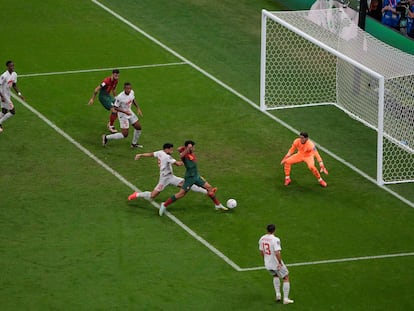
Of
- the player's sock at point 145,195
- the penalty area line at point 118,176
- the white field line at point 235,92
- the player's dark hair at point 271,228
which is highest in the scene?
the player's dark hair at point 271,228

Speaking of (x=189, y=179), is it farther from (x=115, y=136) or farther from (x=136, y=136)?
(x=115, y=136)

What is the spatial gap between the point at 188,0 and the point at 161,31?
351 cm

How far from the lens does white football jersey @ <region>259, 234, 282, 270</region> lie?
24.9m

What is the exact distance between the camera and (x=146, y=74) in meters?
38.6

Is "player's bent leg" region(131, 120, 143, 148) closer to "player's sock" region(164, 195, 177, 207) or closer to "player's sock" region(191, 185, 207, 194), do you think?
"player's sock" region(191, 185, 207, 194)

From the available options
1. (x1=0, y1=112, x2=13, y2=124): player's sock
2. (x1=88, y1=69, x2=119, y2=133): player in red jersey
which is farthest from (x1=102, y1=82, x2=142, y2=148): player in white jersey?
(x1=0, y1=112, x2=13, y2=124): player's sock

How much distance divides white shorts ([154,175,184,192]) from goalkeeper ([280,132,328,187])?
283cm

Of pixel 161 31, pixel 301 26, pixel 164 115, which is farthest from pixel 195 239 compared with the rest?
pixel 161 31

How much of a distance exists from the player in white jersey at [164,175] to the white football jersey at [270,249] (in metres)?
4.55

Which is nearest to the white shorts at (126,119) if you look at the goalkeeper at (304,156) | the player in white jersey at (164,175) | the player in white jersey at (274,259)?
the player in white jersey at (164,175)

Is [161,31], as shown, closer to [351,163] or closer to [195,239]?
[351,163]

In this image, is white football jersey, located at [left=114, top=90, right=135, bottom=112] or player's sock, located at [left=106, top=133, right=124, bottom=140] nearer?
white football jersey, located at [left=114, top=90, right=135, bottom=112]

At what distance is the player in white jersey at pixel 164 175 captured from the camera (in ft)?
95.5

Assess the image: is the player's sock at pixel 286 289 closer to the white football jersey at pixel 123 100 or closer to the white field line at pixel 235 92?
the white field line at pixel 235 92
